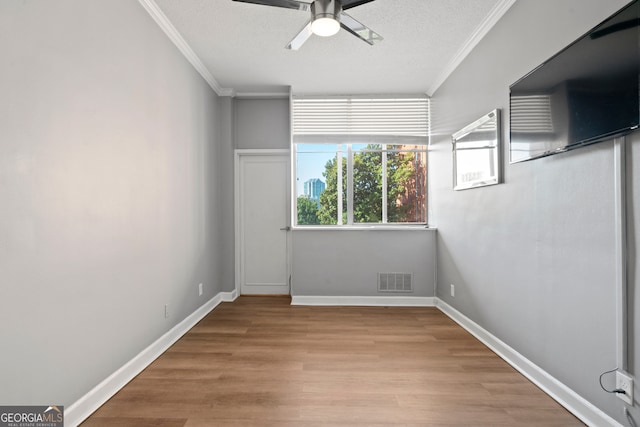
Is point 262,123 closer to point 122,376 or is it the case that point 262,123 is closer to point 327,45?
point 327,45

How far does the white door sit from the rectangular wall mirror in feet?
7.25

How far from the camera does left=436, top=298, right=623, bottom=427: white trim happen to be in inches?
70.6

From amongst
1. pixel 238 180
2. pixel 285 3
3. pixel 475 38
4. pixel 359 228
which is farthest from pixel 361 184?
pixel 285 3

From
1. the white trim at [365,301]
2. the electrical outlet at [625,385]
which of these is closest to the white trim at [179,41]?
the white trim at [365,301]

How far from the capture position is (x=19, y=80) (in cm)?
152

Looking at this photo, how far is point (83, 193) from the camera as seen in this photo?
1.92 m

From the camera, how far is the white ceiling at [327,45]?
8.98ft

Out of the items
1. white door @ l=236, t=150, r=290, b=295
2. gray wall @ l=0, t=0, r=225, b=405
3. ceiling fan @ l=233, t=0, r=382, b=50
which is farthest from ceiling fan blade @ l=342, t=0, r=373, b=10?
white door @ l=236, t=150, r=290, b=295

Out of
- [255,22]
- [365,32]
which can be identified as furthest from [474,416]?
[255,22]

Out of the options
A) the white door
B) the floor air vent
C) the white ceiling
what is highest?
the white ceiling

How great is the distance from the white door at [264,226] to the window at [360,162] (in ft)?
0.87

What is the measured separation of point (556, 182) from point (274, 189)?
337cm

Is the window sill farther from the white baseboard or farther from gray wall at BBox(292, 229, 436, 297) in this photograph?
the white baseboard

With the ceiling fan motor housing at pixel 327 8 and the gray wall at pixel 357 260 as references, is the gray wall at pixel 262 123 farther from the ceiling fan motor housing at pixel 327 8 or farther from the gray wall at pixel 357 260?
the ceiling fan motor housing at pixel 327 8
